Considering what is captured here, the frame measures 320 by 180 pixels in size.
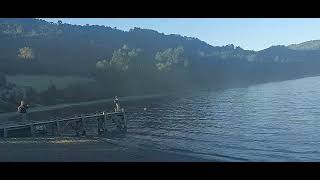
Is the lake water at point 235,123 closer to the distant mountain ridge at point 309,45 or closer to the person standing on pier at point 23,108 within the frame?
the distant mountain ridge at point 309,45

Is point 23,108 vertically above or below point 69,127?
above

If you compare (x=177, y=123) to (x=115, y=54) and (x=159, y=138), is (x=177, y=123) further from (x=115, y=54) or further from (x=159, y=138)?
(x=115, y=54)

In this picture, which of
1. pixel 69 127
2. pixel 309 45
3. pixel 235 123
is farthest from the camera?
pixel 69 127

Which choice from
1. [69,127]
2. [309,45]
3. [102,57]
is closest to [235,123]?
[309,45]

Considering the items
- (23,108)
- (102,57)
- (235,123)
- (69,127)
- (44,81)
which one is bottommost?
(69,127)

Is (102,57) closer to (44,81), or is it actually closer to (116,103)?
(116,103)
